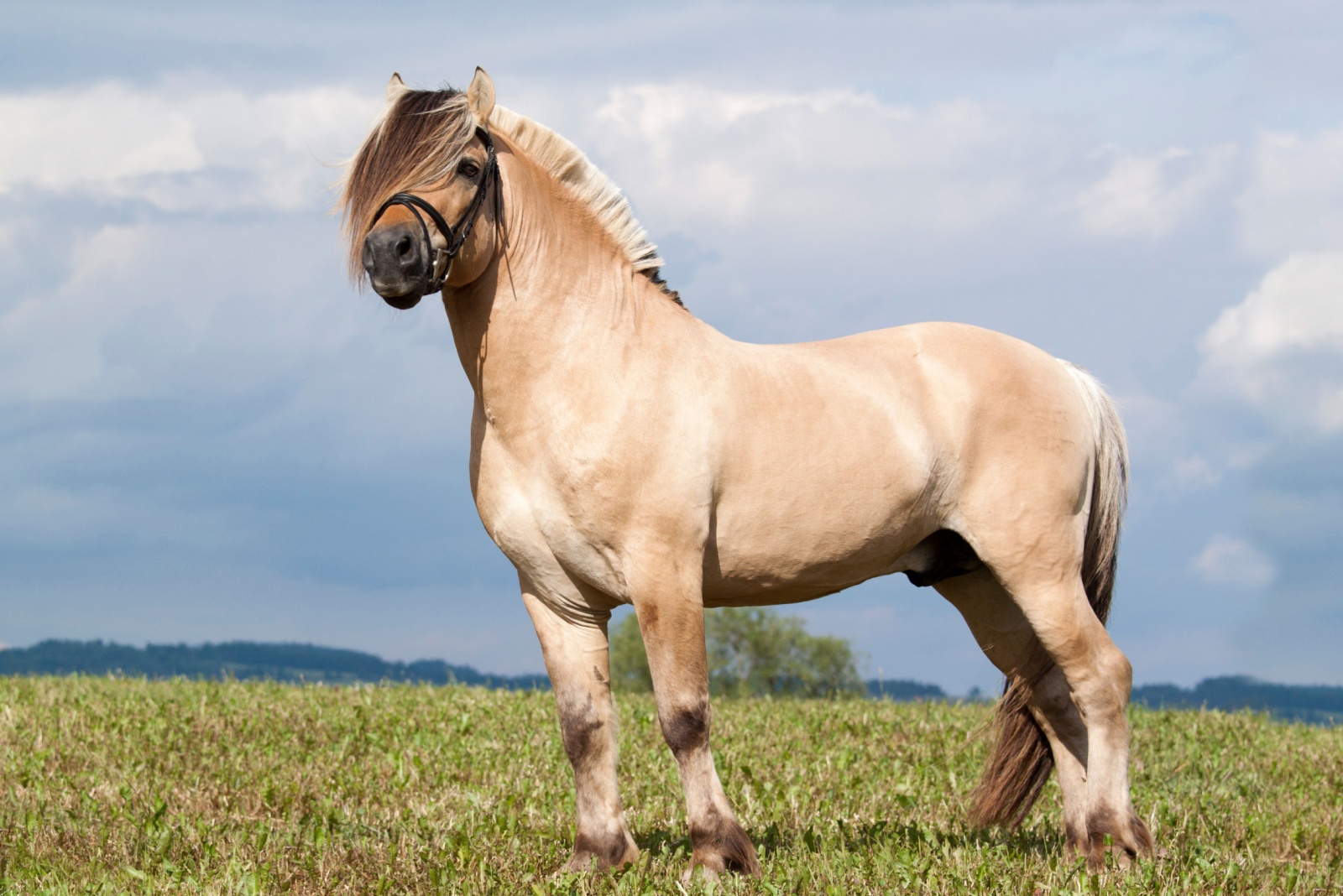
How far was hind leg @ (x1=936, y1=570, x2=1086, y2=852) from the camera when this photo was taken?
6.10m

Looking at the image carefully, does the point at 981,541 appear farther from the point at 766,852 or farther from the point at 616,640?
the point at 616,640

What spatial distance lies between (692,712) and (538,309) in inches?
69.4

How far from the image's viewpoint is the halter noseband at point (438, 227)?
466cm

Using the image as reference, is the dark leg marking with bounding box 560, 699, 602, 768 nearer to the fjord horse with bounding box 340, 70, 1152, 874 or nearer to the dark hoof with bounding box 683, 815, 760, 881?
the fjord horse with bounding box 340, 70, 1152, 874

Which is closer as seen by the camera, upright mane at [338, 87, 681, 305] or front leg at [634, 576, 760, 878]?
front leg at [634, 576, 760, 878]

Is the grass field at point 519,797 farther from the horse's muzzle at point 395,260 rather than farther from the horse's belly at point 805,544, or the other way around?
the horse's muzzle at point 395,260

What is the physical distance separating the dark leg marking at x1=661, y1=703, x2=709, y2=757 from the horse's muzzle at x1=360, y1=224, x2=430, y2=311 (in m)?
1.97

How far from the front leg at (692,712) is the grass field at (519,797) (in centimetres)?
17

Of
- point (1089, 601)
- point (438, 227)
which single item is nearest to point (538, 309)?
point (438, 227)

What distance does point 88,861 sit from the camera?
223 inches

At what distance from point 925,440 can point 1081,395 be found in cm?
127

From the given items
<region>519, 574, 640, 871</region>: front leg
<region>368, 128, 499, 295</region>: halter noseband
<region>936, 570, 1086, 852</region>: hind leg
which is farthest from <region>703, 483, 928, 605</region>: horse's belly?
<region>368, 128, 499, 295</region>: halter noseband

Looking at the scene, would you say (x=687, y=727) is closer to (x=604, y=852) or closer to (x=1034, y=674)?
(x=604, y=852)

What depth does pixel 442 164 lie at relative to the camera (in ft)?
15.7
